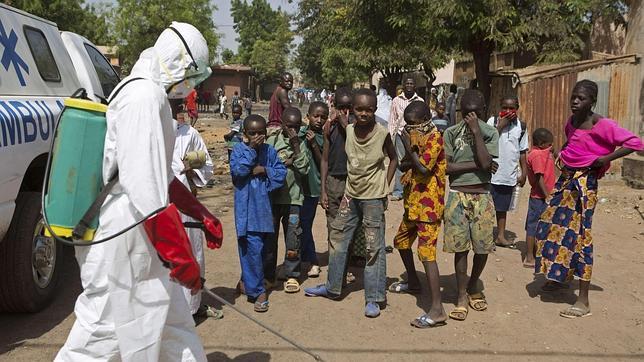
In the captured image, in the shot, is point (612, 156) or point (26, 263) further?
point (612, 156)

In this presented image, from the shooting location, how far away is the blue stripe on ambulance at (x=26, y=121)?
152 inches

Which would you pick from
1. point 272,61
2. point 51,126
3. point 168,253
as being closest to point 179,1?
point 272,61

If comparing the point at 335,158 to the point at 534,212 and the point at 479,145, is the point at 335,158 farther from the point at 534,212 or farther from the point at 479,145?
the point at 534,212

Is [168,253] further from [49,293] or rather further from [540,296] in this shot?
→ [540,296]

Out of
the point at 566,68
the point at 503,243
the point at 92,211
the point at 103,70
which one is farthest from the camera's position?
the point at 566,68

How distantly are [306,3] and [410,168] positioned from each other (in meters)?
33.6

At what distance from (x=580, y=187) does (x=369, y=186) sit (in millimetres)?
1647

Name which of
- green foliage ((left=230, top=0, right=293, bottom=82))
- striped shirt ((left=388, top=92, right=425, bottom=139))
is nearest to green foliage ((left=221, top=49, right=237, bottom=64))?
green foliage ((left=230, top=0, right=293, bottom=82))

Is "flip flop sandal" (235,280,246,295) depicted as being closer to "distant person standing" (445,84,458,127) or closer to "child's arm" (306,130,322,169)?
"child's arm" (306,130,322,169)

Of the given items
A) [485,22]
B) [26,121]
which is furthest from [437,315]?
[485,22]

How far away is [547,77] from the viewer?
11359 millimetres

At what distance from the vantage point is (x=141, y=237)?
253 cm

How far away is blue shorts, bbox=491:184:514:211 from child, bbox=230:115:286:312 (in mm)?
2791

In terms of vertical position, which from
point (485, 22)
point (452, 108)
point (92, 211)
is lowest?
point (92, 211)
